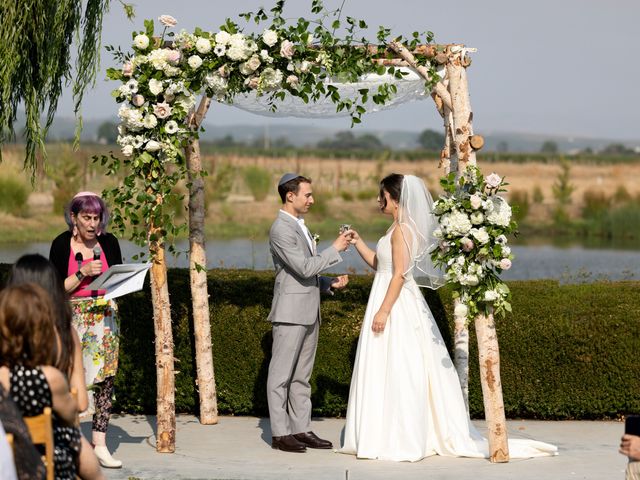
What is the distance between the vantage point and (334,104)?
8328mm

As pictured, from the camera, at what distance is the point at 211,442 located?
7996 mm

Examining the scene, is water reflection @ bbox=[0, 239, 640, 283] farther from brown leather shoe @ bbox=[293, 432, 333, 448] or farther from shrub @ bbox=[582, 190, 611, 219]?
brown leather shoe @ bbox=[293, 432, 333, 448]

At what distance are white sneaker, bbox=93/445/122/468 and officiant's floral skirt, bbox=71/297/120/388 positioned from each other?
43 centimetres

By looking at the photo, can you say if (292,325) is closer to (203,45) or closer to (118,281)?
(118,281)

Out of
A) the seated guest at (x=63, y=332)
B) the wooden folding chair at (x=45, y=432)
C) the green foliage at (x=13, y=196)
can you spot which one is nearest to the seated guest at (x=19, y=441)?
the wooden folding chair at (x=45, y=432)

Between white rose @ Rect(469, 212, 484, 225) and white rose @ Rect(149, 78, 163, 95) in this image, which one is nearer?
white rose @ Rect(469, 212, 484, 225)

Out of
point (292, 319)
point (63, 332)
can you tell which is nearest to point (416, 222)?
point (292, 319)

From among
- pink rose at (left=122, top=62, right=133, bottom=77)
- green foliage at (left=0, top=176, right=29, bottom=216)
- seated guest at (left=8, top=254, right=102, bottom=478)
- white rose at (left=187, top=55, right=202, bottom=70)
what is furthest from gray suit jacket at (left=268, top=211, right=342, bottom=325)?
green foliage at (left=0, top=176, right=29, bottom=216)

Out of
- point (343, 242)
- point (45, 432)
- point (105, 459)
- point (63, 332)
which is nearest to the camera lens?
point (45, 432)

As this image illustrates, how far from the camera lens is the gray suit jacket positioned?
300 inches

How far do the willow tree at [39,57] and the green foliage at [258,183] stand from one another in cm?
2977

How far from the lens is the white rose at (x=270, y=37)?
24.5 ft

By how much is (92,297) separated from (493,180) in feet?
8.62

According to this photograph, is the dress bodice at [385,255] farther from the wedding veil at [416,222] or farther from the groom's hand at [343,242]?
the groom's hand at [343,242]
